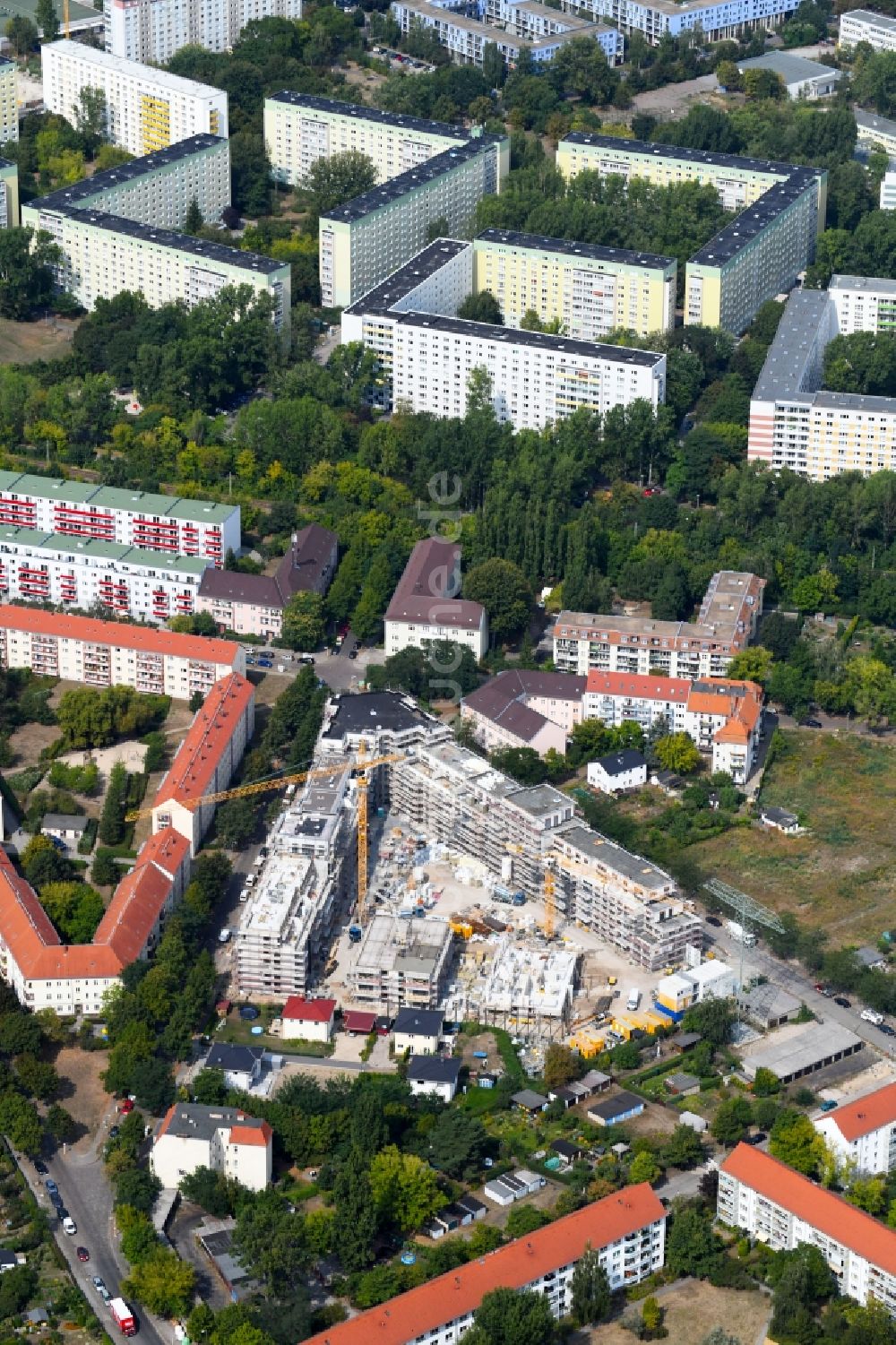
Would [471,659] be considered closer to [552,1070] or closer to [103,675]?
[103,675]

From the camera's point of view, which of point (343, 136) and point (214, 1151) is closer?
point (214, 1151)

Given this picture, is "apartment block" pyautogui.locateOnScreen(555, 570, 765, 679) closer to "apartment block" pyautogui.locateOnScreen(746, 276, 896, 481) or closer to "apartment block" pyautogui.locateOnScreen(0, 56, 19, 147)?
"apartment block" pyautogui.locateOnScreen(746, 276, 896, 481)

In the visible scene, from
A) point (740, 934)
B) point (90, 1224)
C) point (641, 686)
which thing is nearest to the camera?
point (90, 1224)

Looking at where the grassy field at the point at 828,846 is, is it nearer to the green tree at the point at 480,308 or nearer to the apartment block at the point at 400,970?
the apartment block at the point at 400,970

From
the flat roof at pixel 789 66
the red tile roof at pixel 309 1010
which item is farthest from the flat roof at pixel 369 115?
the red tile roof at pixel 309 1010

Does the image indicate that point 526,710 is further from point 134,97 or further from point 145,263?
point 134,97

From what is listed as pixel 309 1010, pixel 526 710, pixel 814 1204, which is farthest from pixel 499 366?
pixel 814 1204
